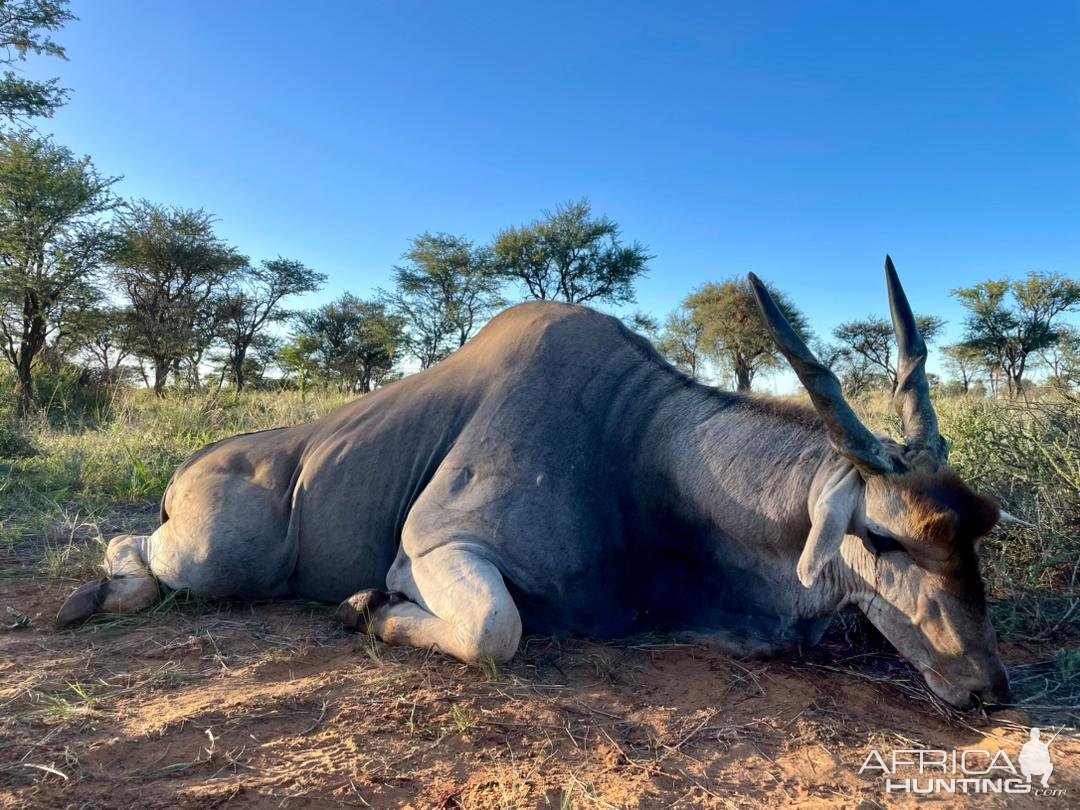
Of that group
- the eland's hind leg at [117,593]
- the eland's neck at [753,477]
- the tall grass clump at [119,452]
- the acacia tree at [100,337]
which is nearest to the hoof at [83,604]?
the eland's hind leg at [117,593]

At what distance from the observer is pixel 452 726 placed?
7.34 ft

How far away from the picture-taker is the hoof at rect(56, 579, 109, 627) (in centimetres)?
327

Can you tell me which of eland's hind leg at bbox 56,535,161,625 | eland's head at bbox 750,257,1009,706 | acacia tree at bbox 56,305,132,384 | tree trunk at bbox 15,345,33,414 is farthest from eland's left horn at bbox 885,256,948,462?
acacia tree at bbox 56,305,132,384

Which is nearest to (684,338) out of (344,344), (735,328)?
(735,328)

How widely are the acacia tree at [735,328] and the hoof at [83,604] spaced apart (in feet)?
63.4

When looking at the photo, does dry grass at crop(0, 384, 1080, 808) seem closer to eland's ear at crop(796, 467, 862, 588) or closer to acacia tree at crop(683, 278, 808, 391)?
eland's ear at crop(796, 467, 862, 588)

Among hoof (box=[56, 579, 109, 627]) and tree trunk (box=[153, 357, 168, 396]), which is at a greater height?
tree trunk (box=[153, 357, 168, 396])

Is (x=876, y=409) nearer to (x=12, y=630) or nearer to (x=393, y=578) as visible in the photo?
(x=393, y=578)

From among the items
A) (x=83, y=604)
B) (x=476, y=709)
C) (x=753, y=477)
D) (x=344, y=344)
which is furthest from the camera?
(x=344, y=344)

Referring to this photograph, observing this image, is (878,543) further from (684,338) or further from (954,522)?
(684,338)

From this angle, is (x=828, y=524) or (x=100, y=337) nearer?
(x=828, y=524)

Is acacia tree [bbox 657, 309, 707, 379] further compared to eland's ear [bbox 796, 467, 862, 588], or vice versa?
acacia tree [bbox 657, 309, 707, 379]

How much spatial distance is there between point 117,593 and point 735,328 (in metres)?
21.9

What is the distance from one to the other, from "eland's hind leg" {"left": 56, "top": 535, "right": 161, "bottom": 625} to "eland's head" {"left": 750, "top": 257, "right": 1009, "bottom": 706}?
3.18 m
